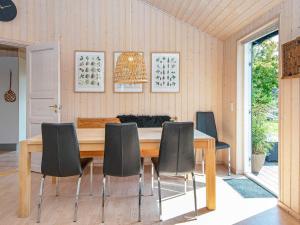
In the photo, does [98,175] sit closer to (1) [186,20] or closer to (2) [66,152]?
(2) [66,152]

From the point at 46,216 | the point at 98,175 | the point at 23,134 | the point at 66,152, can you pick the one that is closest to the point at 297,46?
the point at 66,152

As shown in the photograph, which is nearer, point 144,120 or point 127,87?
point 144,120

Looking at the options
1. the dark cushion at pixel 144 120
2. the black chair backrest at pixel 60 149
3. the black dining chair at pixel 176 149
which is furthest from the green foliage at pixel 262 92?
the black chair backrest at pixel 60 149

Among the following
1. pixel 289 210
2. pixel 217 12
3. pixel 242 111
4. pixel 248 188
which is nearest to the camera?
pixel 289 210

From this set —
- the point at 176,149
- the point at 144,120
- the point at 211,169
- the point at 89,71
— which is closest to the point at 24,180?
the point at 176,149

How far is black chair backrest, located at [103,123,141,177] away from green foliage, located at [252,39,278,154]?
2426mm

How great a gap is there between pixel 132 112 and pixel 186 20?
A: 178 cm

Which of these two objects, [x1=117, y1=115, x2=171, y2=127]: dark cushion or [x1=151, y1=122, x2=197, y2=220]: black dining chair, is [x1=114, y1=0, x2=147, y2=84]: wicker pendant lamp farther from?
[x1=117, y1=115, x2=171, y2=127]: dark cushion

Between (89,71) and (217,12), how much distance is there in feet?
A: 7.39

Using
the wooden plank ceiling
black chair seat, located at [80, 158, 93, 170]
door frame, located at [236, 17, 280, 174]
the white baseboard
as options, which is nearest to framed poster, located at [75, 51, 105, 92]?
the wooden plank ceiling

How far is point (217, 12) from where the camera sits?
4453 mm

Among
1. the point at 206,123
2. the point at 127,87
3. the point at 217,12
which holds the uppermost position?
the point at 217,12

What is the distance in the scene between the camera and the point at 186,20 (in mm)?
5383

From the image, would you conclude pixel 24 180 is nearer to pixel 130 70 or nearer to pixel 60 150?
pixel 60 150
